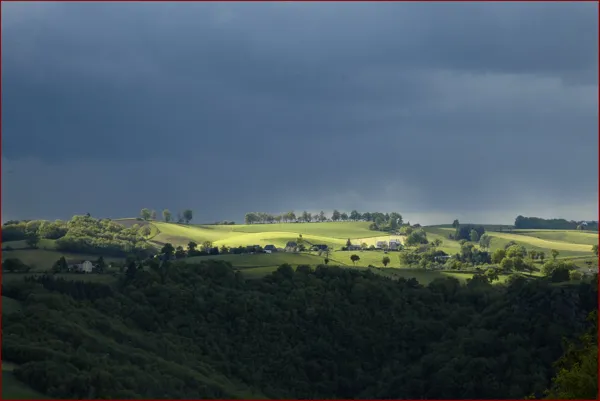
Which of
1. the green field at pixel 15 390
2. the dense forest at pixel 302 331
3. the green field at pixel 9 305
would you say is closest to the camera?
the green field at pixel 15 390

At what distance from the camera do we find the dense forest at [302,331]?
5674 inches

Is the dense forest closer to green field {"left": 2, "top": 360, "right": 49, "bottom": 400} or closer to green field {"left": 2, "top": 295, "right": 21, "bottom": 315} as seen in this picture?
green field {"left": 2, "top": 295, "right": 21, "bottom": 315}

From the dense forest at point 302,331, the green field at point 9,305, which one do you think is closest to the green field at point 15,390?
the dense forest at point 302,331

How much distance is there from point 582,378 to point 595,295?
82.3 meters

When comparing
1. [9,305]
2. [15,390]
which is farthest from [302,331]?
[15,390]

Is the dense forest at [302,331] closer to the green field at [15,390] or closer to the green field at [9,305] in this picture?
the green field at [9,305]

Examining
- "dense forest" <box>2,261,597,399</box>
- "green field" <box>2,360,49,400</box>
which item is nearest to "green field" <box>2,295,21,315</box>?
"dense forest" <box>2,261,597,399</box>

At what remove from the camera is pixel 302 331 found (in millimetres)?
179500

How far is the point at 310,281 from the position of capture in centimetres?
19500

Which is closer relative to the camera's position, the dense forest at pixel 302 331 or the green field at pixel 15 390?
the green field at pixel 15 390

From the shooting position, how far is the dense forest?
144 metres

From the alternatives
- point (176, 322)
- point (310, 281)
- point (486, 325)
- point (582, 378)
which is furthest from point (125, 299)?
point (582, 378)

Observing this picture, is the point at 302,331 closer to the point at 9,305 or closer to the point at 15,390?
the point at 9,305

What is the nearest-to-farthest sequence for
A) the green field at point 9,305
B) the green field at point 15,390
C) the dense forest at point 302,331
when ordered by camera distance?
the green field at point 15,390 < the dense forest at point 302,331 < the green field at point 9,305
